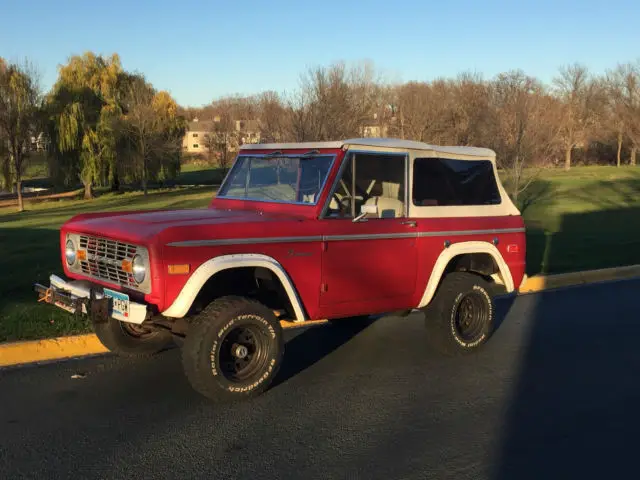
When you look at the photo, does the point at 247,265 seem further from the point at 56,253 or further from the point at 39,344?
the point at 56,253

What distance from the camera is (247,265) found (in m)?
5.16

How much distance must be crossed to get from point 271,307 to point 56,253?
307 inches

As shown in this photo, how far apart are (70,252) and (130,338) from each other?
1.00m

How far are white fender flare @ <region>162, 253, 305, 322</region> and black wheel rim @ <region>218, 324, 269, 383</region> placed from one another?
0.42m

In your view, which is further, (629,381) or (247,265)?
(629,381)

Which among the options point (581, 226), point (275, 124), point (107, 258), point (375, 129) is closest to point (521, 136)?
point (581, 226)

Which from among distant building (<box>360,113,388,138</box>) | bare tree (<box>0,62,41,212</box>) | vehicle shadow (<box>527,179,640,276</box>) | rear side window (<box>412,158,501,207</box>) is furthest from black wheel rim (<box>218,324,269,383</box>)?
bare tree (<box>0,62,41,212</box>)

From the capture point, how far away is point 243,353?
5371 mm

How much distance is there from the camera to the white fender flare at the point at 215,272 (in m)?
4.93

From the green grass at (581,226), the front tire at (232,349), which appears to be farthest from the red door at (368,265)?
the green grass at (581,226)

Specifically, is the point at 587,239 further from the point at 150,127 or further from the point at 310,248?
the point at 150,127

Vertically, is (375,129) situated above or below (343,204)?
above

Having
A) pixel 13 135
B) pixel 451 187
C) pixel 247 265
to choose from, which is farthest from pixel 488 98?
pixel 247 265

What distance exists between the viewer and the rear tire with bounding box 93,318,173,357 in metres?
6.25
